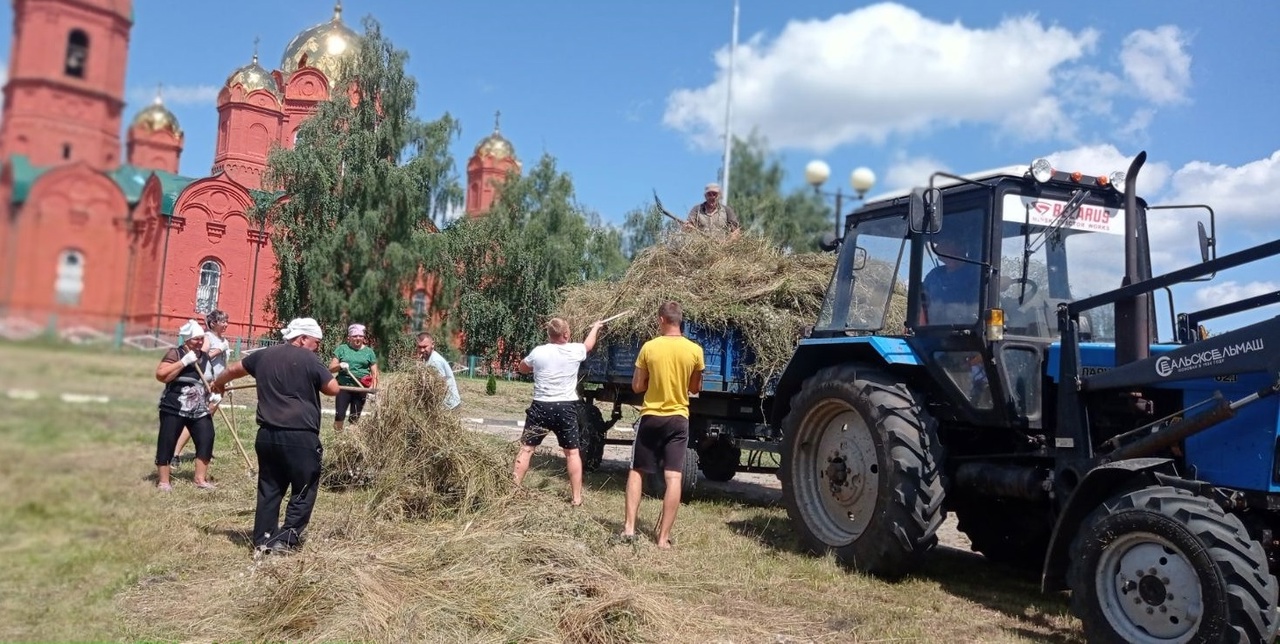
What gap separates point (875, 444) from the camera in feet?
18.6

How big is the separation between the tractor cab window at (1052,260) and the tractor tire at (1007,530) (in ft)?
4.09

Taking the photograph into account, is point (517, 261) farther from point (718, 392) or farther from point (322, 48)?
point (718, 392)

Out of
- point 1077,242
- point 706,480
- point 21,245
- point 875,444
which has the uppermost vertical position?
point 1077,242

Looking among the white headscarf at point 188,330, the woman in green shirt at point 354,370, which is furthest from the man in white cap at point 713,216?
the white headscarf at point 188,330

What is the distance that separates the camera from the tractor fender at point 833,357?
592cm

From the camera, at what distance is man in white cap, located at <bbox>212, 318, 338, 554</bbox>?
5.32 m

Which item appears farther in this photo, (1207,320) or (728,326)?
(728,326)

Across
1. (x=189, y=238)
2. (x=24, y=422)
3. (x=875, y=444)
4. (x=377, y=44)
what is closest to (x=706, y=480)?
(x=875, y=444)

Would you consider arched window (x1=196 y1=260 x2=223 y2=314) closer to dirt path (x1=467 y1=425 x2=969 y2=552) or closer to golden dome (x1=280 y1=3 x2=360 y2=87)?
dirt path (x1=467 y1=425 x2=969 y2=552)

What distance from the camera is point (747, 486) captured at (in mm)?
10219

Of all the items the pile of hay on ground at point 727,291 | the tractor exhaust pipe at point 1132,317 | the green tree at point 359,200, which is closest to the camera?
the tractor exhaust pipe at point 1132,317

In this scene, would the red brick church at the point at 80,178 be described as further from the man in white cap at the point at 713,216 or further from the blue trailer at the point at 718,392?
the man in white cap at the point at 713,216

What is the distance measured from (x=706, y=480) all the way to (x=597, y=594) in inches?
237

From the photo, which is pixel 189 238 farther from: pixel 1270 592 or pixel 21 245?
pixel 1270 592
